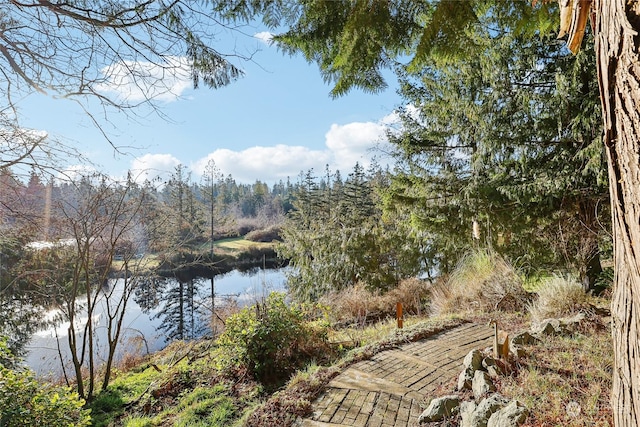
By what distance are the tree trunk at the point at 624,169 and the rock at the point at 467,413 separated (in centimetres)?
146

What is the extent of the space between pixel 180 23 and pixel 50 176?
5.05ft

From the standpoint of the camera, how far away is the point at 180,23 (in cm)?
208

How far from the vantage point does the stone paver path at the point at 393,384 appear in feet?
9.05

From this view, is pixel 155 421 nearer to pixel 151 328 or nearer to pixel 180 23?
pixel 180 23

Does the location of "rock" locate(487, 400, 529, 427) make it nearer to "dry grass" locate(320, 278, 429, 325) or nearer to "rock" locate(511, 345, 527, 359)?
"rock" locate(511, 345, 527, 359)

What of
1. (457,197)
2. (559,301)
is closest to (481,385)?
(559,301)

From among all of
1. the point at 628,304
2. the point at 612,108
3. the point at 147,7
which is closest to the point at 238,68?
the point at 147,7

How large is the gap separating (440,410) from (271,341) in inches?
83.1

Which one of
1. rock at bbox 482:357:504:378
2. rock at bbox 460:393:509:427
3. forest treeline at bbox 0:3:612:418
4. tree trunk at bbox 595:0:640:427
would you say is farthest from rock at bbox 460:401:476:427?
forest treeline at bbox 0:3:612:418

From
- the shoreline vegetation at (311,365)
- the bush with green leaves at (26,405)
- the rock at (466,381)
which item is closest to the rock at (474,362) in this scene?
the rock at (466,381)

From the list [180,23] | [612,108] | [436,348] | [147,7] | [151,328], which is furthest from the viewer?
[151,328]

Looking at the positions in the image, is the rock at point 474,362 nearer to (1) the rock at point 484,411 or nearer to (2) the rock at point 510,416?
(1) the rock at point 484,411

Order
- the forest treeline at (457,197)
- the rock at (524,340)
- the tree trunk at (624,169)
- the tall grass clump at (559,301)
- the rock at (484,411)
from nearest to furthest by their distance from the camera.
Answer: the tree trunk at (624,169)
the rock at (484,411)
the rock at (524,340)
the tall grass clump at (559,301)
the forest treeline at (457,197)

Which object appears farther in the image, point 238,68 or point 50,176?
point 50,176
